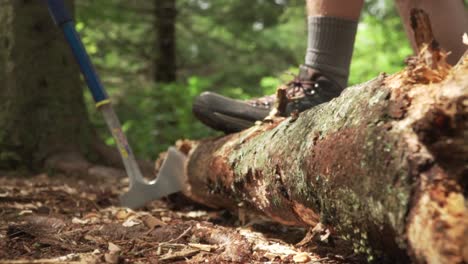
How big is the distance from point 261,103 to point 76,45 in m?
1.22

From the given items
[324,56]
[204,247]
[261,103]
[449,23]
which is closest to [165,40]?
[261,103]

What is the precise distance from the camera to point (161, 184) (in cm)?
286

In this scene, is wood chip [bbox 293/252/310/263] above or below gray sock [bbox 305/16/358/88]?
below

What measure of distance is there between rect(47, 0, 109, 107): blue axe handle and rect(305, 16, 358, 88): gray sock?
1.33 metres

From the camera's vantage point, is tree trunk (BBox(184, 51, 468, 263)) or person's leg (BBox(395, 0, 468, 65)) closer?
tree trunk (BBox(184, 51, 468, 263))

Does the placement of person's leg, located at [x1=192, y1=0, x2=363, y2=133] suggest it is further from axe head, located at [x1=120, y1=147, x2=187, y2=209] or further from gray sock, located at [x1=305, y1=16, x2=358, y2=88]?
axe head, located at [x1=120, y1=147, x2=187, y2=209]

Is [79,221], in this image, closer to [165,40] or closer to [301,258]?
[301,258]

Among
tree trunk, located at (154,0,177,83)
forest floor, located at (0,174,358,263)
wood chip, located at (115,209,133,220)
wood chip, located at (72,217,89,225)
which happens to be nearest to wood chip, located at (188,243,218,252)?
forest floor, located at (0,174,358,263)

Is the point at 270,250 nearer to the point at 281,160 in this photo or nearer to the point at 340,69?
the point at 281,160

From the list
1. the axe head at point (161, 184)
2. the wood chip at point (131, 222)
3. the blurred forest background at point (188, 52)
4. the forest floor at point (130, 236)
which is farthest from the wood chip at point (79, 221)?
the blurred forest background at point (188, 52)

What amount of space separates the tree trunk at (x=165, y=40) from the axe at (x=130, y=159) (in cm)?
549

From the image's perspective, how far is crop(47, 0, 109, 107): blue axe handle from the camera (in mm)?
2930


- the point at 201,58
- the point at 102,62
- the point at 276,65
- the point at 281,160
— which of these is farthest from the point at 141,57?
the point at 281,160

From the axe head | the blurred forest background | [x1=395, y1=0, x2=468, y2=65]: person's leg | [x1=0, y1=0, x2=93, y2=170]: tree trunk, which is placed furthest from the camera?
the blurred forest background
